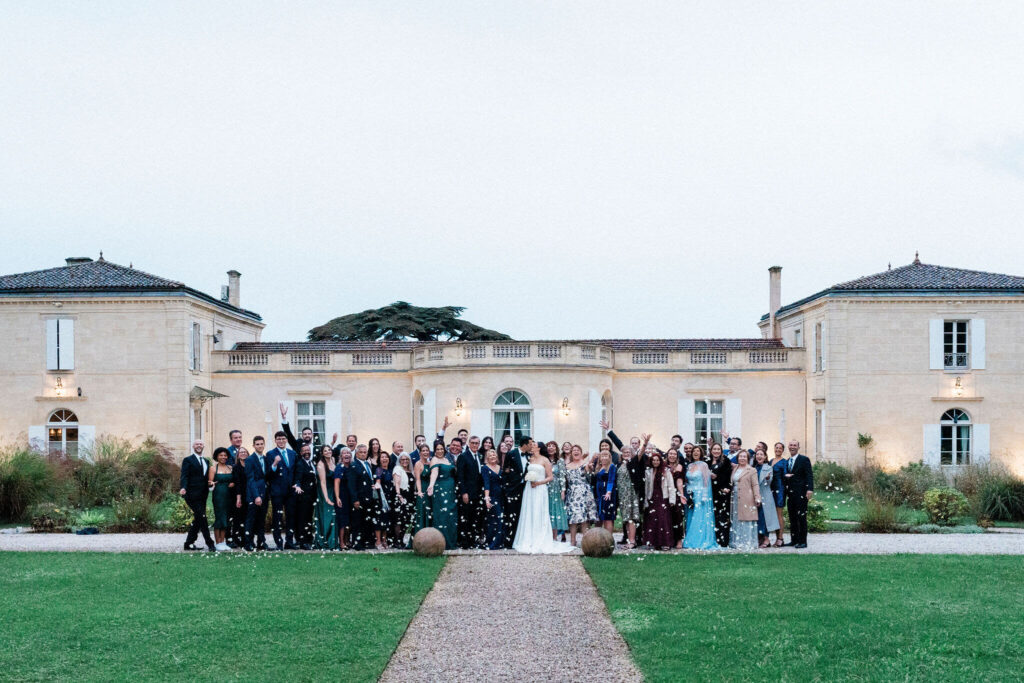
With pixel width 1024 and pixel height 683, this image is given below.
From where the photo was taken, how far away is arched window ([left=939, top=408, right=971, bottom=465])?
90.1ft

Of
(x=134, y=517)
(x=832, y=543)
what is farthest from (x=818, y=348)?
(x=134, y=517)

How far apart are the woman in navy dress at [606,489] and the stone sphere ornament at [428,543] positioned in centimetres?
266

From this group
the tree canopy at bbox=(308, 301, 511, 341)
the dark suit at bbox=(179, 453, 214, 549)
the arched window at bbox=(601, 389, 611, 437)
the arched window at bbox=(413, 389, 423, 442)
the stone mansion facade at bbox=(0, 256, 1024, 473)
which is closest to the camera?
the dark suit at bbox=(179, 453, 214, 549)

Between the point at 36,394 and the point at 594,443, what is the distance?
16.1m

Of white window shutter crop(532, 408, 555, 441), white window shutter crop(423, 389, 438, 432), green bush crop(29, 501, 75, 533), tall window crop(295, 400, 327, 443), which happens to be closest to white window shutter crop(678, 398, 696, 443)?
white window shutter crop(532, 408, 555, 441)

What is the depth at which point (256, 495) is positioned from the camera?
1352 cm

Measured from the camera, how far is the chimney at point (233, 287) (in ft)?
110

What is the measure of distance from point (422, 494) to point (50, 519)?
7232 mm

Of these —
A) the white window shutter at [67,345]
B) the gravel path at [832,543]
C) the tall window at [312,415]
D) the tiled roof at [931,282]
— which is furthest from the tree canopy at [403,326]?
the gravel path at [832,543]

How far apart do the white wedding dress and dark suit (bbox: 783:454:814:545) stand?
3266 millimetres

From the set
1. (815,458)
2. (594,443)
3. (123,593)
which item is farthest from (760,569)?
(815,458)

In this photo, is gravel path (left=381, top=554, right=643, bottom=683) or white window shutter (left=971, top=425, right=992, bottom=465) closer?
gravel path (left=381, top=554, right=643, bottom=683)

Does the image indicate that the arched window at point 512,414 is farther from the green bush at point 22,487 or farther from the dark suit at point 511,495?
the dark suit at point 511,495

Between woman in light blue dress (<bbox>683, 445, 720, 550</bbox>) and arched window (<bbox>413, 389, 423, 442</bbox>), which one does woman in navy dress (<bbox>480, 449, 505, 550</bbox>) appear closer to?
woman in light blue dress (<bbox>683, 445, 720, 550</bbox>)
